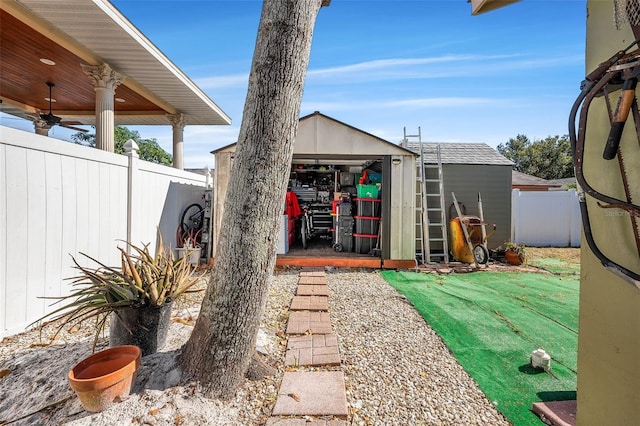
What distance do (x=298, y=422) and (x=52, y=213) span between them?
10.9 feet

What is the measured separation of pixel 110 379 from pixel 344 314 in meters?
2.56

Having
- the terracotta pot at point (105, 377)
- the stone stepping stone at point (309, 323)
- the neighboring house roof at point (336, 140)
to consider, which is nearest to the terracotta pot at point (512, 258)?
the neighboring house roof at point (336, 140)

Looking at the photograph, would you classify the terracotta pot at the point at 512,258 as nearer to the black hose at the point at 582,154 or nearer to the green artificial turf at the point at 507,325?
the green artificial turf at the point at 507,325

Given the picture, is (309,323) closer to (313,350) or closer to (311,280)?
(313,350)

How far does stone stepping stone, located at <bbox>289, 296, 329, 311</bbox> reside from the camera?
12.8 feet

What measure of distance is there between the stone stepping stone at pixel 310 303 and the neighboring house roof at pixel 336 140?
122 inches

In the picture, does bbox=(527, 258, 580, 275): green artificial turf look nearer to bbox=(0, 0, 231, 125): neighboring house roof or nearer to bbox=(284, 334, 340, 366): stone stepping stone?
bbox=(284, 334, 340, 366): stone stepping stone

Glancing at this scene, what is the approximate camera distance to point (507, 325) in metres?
3.54

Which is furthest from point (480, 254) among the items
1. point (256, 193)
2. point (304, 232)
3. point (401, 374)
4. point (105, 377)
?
point (105, 377)

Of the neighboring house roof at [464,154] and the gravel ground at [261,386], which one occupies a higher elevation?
the neighboring house roof at [464,154]

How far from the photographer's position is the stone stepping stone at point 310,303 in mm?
3916

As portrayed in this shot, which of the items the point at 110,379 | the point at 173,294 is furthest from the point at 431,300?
the point at 110,379

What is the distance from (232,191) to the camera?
1.92 m

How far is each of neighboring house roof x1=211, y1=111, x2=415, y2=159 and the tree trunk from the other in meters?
4.38
